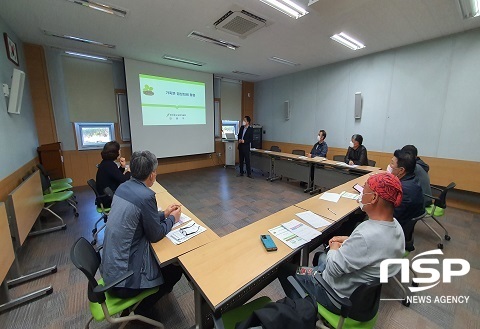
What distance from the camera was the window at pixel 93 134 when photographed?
4.89 m

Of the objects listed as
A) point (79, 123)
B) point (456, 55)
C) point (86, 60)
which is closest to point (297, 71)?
point (456, 55)

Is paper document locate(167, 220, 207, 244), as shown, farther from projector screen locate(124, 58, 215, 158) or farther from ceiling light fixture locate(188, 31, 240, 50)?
projector screen locate(124, 58, 215, 158)

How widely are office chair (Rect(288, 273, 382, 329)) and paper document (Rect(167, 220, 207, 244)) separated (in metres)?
0.77

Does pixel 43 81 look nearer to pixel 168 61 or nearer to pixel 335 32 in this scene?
pixel 168 61

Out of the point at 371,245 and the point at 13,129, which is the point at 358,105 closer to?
the point at 371,245

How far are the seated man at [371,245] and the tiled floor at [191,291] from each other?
0.94 meters

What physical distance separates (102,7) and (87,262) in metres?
3.23

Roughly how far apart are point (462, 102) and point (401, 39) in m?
1.58

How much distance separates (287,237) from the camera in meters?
1.50

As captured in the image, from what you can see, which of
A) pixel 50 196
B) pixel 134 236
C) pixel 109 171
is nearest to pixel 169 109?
pixel 50 196

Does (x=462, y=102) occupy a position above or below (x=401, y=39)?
below

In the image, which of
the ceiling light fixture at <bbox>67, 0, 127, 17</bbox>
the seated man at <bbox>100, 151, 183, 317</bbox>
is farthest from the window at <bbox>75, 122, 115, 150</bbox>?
the seated man at <bbox>100, 151, 183, 317</bbox>

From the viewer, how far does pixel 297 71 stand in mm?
6273

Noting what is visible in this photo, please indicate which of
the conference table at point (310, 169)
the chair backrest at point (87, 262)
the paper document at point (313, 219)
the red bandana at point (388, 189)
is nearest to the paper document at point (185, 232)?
the chair backrest at point (87, 262)
